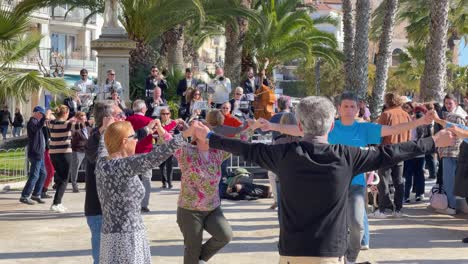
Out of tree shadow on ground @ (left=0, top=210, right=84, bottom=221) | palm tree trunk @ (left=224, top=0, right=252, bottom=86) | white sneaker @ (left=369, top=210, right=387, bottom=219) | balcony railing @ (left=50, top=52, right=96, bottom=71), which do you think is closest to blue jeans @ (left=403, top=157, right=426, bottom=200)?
white sneaker @ (left=369, top=210, right=387, bottom=219)

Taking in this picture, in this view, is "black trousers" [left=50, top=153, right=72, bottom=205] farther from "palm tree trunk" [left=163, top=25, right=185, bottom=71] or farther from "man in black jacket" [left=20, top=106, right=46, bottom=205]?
"palm tree trunk" [left=163, top=25, right=185, bottom=71]

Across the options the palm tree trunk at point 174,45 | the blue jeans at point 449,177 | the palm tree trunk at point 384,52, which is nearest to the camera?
the blue jeans at point 449,177

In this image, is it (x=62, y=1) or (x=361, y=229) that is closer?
(x=361, y=229)

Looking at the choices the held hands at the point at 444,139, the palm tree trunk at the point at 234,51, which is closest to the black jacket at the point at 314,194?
the held hands at the point at 444,139

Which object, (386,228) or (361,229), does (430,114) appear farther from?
(386,228)

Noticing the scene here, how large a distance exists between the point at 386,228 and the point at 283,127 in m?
5.48

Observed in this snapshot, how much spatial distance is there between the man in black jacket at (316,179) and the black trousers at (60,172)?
326 inches

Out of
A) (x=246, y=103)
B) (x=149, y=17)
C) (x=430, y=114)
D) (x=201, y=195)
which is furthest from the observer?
(x=149, y=17)

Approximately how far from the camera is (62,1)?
24078 millimetres

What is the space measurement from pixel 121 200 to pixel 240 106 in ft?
45.6

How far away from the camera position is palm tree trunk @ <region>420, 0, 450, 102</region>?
69.3ft

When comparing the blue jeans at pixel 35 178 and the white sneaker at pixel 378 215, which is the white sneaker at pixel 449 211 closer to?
the white sneaker at pixel 378 215

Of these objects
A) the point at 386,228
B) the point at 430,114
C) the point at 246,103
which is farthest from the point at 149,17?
the point at 430,114

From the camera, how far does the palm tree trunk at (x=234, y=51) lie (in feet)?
88.6
